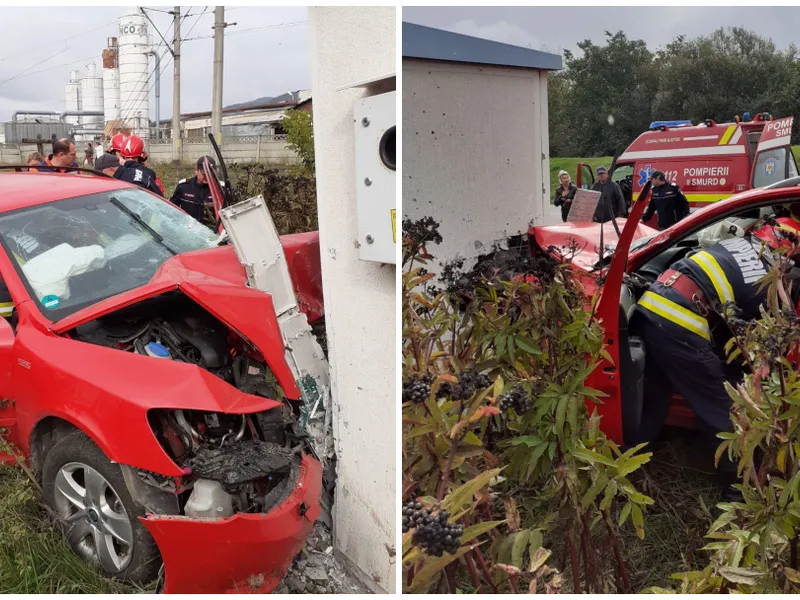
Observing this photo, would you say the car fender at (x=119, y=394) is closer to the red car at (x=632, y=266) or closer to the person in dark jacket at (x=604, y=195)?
the red car at (x=632, y=266)

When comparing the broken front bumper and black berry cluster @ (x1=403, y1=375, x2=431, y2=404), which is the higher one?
black berry cluster @ (x1=403, y1=375, x2=431, y2=404)

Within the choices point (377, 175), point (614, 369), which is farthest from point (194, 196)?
point (614, 369)

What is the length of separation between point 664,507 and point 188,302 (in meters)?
2.11

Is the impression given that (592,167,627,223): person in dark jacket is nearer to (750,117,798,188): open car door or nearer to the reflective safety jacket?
the reflective safety jacket

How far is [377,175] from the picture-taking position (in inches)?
88.2

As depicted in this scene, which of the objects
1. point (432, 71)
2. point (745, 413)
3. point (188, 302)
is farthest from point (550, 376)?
point (188, 302)

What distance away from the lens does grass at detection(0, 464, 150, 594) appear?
2508mm

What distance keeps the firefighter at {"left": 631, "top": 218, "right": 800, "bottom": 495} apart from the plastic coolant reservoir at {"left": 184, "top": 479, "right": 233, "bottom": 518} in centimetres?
163

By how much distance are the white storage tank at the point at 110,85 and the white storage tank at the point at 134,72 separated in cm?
4

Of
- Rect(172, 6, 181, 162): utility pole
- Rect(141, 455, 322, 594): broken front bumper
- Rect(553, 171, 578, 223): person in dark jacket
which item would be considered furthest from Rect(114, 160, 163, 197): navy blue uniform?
Rect(141, 455, 322, 594): broken front bumper

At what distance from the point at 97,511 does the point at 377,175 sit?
1.53 m

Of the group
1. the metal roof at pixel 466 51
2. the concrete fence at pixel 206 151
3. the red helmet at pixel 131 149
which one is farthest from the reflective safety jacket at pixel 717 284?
the concrete fence at pixel 206 151

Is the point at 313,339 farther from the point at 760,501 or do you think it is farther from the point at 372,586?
the point at 760,501

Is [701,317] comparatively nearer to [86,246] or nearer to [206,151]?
[86,246]
